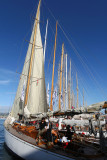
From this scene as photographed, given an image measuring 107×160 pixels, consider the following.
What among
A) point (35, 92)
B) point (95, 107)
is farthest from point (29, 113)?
point (95, 107)

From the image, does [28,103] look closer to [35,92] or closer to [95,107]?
[35,92]

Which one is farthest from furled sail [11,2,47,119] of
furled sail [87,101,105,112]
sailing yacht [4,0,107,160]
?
furled sail [87,101,105,112]

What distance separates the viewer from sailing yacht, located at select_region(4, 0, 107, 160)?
21.1 ft

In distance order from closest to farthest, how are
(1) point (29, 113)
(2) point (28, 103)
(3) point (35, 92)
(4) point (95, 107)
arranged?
(4) point (95, 107), (1) point (29, 113), (2) point (28, 103), (3) point (35, 92)

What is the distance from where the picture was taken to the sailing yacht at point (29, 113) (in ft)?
21.1

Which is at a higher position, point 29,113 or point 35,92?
point 35,92

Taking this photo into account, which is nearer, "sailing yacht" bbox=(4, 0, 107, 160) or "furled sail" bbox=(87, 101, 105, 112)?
"sailing yacht" bbox=(4, 0, 107, 160)

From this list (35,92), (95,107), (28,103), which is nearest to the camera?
(95,107)

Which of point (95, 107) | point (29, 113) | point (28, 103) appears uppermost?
point (28, 103)

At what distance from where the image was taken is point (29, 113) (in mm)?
10898

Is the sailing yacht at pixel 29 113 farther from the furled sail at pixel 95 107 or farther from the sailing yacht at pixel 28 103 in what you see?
the furled sail at pixel 95 107

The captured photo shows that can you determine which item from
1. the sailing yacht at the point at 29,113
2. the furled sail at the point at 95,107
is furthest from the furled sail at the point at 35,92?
the furled sail at the point at 95,107

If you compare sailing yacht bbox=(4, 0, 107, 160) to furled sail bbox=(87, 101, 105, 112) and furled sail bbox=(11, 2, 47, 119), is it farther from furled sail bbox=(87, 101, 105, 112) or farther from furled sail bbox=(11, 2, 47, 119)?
furled sail bbox=(87, 101, 105, 112)

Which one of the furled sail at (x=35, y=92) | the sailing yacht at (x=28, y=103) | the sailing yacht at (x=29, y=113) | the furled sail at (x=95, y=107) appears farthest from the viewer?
the furled sail at (x=35, y=92)
